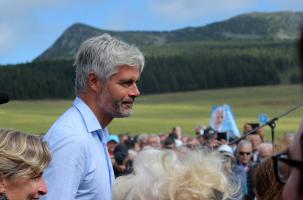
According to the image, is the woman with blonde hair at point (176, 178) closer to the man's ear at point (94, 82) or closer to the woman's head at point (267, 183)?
the woman's head at point (267, 183)

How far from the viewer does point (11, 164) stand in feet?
9.29

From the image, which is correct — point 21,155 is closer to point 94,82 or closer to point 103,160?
point 103,160

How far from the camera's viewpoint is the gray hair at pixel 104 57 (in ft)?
11.3

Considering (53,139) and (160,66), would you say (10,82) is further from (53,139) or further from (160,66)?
(53,139)

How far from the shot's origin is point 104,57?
3.45 meters

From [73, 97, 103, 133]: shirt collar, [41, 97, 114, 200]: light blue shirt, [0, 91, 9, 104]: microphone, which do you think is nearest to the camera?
[0, 91, 9, 104]: microphone

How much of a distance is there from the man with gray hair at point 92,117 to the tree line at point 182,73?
94.4 metres

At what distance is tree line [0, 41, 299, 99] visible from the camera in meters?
101

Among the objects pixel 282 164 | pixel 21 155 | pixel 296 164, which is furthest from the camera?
pixel 21 155

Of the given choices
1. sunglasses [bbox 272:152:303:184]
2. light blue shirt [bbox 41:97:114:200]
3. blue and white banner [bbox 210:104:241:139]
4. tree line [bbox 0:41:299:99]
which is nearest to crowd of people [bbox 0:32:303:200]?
light blue shirt [bbox 41:97:114:200]

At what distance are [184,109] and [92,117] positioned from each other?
245 feet

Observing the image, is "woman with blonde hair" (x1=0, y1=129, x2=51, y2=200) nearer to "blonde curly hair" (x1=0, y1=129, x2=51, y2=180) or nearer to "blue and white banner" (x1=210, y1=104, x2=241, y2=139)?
"blonde curly hair" (x1=0, y1=129, x2=51, y2=180)

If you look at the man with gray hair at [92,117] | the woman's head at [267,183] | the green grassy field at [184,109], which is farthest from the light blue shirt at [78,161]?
the green grassy field at [184,109]

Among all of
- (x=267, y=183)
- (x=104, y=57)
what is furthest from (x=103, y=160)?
(x=267, y=183)
